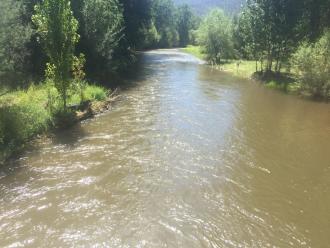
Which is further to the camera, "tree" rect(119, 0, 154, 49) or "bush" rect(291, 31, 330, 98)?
"tree" rect(119, 0, 154, 49)

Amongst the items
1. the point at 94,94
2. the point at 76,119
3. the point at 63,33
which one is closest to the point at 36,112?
the point at 76,119

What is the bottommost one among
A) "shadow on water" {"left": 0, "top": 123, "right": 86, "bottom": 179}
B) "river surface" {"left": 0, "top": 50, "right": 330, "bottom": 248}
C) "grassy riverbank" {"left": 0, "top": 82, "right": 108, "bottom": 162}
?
"river surface" {"left": 0, "top": 50, "right": 330, "bottom": 248}

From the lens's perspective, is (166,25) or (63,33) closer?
(63,33)

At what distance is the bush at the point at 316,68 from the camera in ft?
97.5

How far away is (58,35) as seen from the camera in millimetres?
20922

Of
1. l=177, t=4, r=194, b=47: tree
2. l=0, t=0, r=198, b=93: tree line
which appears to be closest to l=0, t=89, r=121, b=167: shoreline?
l=0, t=0, r=198, b=93: tree line

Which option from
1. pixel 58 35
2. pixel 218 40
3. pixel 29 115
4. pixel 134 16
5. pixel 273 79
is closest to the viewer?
pixel 29 115

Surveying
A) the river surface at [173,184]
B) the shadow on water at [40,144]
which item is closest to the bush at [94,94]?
the river surface at [173,184]

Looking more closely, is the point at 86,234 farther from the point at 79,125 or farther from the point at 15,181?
the point at 79,125

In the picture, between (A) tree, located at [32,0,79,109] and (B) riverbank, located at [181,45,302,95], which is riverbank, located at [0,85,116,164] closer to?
(A) tree, located at [32,0,79,109]

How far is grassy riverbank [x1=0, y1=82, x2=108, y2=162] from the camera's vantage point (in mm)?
17516

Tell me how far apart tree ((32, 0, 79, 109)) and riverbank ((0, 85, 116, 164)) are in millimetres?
1240

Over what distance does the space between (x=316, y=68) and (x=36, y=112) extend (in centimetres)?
2184

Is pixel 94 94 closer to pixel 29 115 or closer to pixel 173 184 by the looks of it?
pixel 29 115
